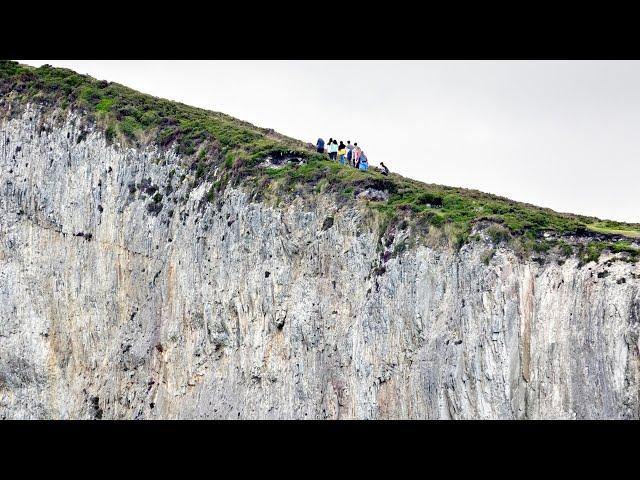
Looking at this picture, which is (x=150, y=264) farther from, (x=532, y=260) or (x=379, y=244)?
(x=532, y=260)

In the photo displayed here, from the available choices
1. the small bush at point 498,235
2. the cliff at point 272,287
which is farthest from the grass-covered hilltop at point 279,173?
the cliff at point 272,287

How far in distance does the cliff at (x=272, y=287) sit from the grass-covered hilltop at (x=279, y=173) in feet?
0.47

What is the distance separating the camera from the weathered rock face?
45.3 m

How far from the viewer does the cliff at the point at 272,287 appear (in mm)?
45688

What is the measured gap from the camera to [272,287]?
5578 cm

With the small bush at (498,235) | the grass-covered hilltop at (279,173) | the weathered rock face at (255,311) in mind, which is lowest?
the weathered rock face at (255,311)

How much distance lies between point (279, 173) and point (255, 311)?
23.7ft

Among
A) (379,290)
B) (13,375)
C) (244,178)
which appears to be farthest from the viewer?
(13,375)

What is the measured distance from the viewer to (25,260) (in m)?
65.7

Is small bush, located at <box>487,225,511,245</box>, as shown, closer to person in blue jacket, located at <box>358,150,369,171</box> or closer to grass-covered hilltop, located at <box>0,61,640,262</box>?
grass-covered hilltop, located at <box>0,61,640,262</box>

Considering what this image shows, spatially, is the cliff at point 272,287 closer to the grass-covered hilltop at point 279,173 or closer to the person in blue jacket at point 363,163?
the grass-covered hilltop at point 279,173

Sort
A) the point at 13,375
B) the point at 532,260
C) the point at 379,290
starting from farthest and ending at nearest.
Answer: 1. the point at 13,375
2. the point at 379,290
3. the point at 532,260
